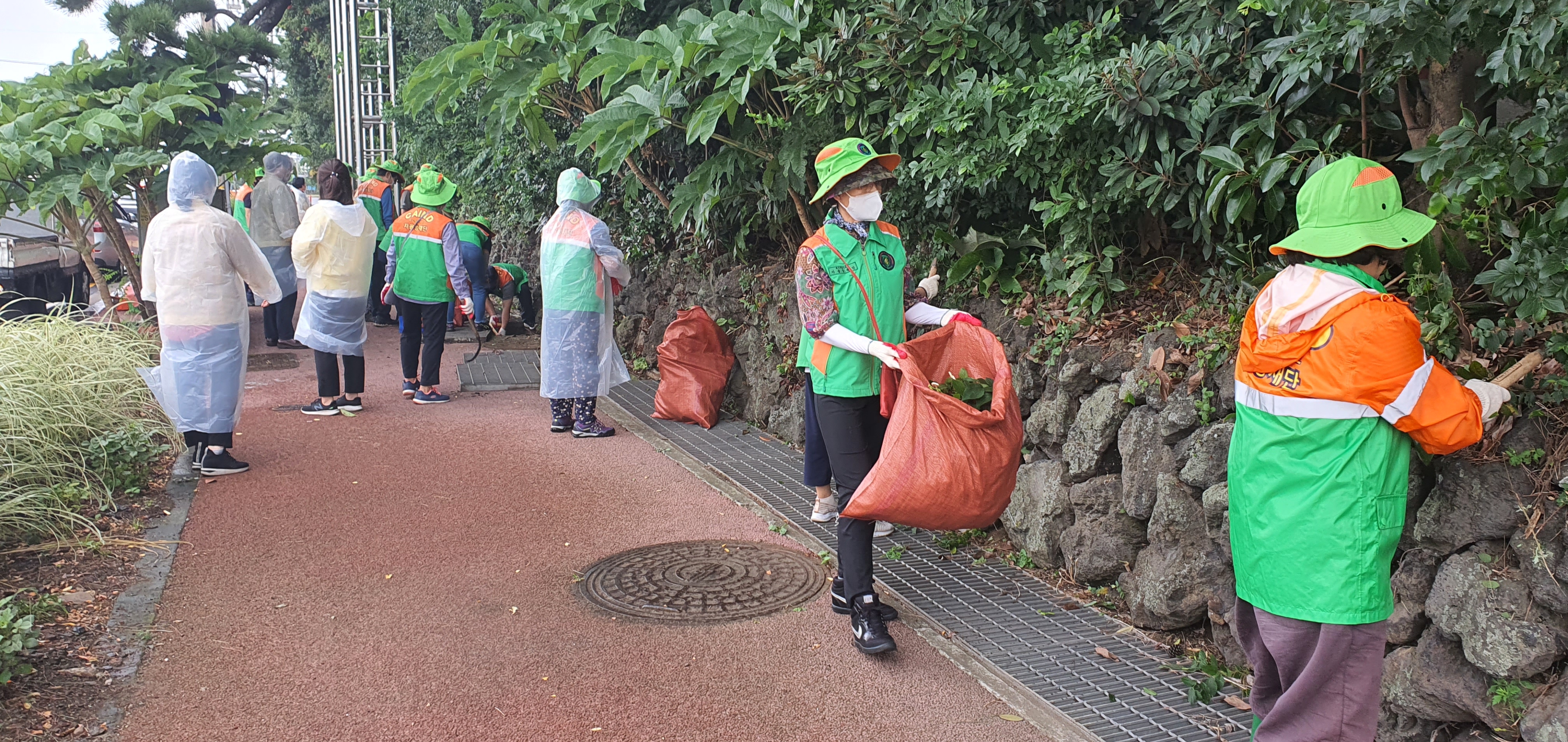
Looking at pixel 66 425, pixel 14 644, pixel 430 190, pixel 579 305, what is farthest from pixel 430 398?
pixel 14 644

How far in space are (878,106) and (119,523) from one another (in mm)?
4277

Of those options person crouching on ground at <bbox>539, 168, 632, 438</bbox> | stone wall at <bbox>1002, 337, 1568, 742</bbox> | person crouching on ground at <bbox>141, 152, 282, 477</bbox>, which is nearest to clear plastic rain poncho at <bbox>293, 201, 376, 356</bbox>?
person crouching on ground at <bbox>141, 152, 282, 477</bbox>

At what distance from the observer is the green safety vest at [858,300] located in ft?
13.6

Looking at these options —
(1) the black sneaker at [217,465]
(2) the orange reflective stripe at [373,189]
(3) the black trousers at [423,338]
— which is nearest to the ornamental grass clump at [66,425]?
(1) the black sneaker at [217,465]

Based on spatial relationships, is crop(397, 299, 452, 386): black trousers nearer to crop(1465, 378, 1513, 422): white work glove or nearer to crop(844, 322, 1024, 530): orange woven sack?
crop(844, 322, 1024, 530): orange woven sack

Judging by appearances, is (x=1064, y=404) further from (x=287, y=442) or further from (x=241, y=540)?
(x=287, y=442)

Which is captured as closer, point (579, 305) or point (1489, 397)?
point (1489, 397)

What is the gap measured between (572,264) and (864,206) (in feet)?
12.3

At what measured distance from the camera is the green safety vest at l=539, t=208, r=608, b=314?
7.46 metres

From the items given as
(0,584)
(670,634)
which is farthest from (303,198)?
(670,634)

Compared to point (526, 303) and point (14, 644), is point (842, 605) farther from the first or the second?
point (526, 303)

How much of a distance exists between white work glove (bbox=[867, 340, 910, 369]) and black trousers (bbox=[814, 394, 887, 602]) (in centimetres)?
30

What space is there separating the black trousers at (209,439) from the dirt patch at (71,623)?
66cm

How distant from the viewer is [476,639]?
4.28m
